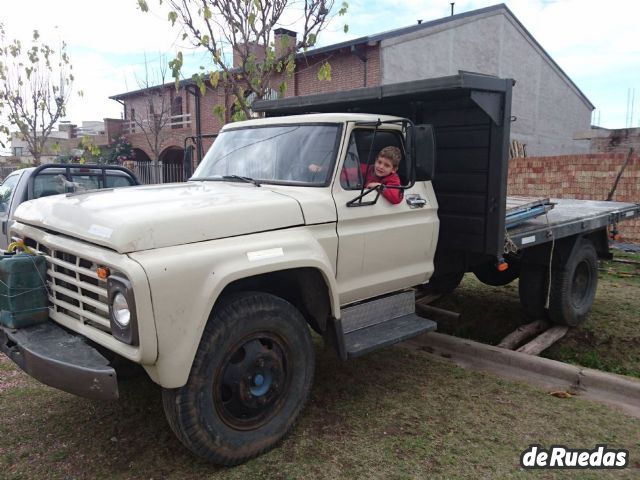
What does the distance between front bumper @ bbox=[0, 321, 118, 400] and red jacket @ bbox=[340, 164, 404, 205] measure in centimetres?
200

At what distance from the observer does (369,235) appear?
3.87 meters

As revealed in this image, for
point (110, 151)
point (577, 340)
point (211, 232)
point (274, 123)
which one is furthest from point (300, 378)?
point (110, 151)

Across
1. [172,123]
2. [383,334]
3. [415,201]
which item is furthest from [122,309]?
[172,123]

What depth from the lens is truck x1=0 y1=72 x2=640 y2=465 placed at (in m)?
2.74

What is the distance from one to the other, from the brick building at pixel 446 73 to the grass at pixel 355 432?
11385 millimetres

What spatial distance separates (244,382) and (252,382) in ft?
0.24

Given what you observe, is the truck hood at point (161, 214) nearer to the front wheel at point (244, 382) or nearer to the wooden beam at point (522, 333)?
the front wheel at point (244, 382)

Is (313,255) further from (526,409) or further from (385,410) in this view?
(526,409)

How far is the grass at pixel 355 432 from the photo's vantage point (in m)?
3.08

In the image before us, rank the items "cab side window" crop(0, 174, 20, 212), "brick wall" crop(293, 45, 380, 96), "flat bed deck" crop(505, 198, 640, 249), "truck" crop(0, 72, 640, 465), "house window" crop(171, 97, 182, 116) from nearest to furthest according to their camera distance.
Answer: "truck" crop(0, 72, 640, 465) < "flat bed deck" crop(505, 198, 640, 249) < "cab side window" crop(0, 174, 20, 212) < "brick wall" crop(293, 45, 380, 96) < "house window" crop(171, 97, 182, 116)

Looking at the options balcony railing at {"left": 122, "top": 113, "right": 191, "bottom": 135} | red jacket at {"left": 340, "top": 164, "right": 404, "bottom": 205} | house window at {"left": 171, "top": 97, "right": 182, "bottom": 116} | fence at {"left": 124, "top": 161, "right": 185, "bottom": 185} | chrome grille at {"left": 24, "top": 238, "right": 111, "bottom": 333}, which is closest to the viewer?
chrome grille at {"left": 24, "top": 238, "right": 111, "bottom": 333}

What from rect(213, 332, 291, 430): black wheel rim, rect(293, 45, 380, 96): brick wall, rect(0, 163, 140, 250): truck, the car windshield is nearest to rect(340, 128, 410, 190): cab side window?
the car windshield

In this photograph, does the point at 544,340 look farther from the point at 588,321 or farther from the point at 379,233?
the point at 379,233

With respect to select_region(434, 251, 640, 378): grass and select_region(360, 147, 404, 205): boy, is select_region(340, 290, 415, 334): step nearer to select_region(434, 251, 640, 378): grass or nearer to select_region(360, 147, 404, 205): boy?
select_region(360, 147, 404, 205): boy
